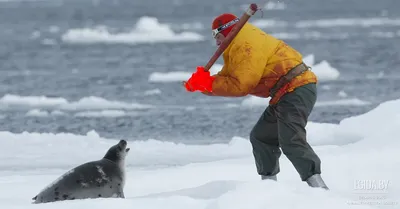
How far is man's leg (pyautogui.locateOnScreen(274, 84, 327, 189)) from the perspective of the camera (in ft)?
18.5

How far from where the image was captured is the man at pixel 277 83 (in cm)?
552

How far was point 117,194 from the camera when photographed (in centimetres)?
592

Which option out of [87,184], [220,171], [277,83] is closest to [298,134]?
[277,83]

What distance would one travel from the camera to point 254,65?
5.48 metres

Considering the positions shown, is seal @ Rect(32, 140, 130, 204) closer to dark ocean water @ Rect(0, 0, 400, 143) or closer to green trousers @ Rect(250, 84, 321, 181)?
green trousers @ Rect(250, 84, 321, 181)

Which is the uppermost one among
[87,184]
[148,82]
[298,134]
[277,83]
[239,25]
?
[148,82]

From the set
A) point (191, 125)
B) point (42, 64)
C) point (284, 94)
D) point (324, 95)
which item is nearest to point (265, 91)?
point (284, 94)

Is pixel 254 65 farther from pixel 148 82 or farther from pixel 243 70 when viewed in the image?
pixel 148 82

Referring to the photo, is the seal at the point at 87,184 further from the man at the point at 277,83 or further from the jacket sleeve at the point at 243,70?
the jacket sleeve at the point at 243,70

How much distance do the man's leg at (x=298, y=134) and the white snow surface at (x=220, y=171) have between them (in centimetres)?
10

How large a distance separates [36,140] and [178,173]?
3.49 metres

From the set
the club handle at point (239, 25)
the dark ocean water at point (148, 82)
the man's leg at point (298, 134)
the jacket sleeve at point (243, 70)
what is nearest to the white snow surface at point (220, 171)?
the man's leg at point (298, 134)

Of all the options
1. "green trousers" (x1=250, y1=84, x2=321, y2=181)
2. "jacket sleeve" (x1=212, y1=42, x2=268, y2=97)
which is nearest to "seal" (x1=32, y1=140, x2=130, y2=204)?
"jacket sleeve" (x1=212, y1=42, x2=268, y2=97)

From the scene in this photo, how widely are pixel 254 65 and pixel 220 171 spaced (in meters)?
1.69
